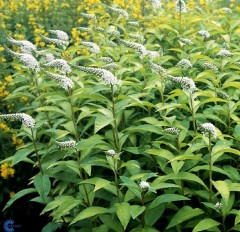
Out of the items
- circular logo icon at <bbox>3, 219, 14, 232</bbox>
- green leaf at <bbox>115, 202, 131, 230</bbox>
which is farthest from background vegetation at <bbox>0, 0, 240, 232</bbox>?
circular logo icon at <bbox>3, 219, 14, 232</bbox>

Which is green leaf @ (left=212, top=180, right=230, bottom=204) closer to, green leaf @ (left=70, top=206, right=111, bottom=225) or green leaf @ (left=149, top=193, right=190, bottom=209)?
green leaf @ (left=149, top=193, right=190, bottom=209)

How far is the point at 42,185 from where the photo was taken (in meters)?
2.64

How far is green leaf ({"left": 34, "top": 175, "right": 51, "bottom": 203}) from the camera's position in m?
2.60

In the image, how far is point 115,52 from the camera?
3.84 m

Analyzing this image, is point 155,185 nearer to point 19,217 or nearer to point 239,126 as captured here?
point 239,126

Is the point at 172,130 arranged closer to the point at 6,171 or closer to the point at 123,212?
the point at 123,212

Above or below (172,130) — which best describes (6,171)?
below

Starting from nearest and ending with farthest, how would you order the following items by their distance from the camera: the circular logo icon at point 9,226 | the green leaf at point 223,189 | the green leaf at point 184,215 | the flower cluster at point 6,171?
the green leaf at point 223,189
the green leaf at point 184,215
the circular logo icon at point 9,226
the flower cluster at point 6,171

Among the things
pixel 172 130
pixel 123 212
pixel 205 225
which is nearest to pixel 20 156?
pixel 123 212

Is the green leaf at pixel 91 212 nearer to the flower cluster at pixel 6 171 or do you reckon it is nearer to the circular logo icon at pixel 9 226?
the circular logo icon at pixel 9 226

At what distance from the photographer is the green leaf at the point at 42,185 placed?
2.60 metres

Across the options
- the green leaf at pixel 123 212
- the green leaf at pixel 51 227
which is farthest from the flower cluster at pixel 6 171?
the green leaf at pixel 123 212

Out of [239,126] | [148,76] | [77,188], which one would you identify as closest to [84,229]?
[77,188]

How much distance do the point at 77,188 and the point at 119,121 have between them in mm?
535
